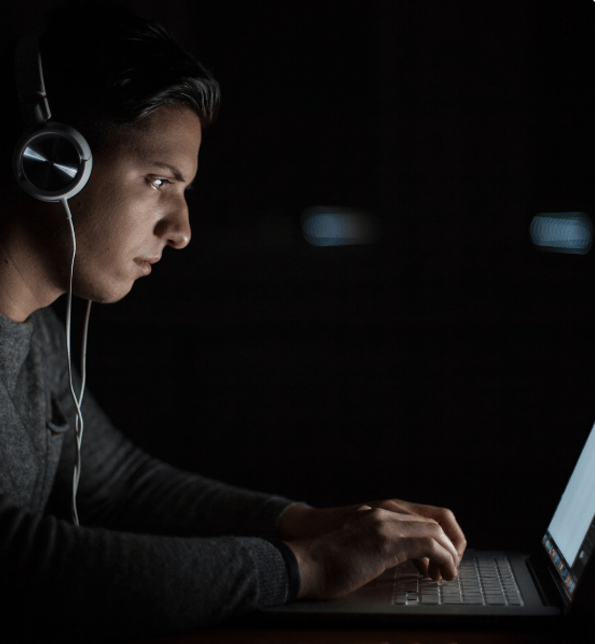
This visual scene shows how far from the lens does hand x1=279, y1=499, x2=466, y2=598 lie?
0.74m

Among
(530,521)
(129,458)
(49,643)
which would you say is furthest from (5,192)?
(530,521)

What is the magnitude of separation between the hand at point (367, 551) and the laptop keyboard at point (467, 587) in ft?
0.06

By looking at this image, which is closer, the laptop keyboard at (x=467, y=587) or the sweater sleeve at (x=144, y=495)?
the laptop keyboard at (x=467, y=587)

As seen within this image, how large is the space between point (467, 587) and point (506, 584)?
48 mm

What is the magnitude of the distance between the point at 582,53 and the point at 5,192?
6.73 ft

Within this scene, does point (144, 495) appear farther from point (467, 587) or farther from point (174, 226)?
point (467, 587)

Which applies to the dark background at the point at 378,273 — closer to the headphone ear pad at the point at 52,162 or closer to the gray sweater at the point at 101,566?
the gray sweater at the point at 101,566

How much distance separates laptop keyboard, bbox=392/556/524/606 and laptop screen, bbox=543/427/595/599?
6cm

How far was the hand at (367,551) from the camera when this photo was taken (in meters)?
0.74

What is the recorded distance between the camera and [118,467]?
3.84ft

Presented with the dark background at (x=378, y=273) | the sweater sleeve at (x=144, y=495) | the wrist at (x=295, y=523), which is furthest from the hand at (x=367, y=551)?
the dark background at (x=378, y=273)

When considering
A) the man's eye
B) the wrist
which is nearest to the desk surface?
the wrist

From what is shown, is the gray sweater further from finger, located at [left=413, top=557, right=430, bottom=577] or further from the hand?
finger, located at [left=413, top=557, right=430, bottom=577]

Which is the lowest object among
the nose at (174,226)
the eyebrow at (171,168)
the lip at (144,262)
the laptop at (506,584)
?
the laptop at (506,584)
